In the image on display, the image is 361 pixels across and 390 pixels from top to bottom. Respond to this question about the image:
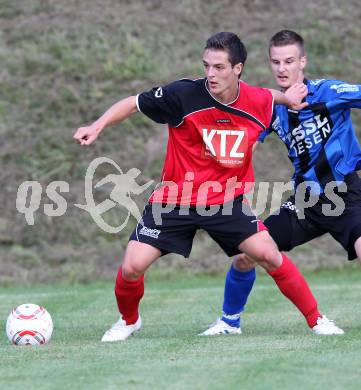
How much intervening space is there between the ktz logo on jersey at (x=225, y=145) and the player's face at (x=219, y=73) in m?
0.23

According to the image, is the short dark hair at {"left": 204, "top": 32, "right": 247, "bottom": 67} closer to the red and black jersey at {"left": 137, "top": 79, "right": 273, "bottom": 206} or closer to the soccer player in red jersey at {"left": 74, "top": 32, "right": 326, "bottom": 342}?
the soccer player in red jersey at {"left": 74, "top": 32, "right": 326, "bottom": 342}

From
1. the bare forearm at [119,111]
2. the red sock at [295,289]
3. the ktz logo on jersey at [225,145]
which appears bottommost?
the red sock at [295,289]

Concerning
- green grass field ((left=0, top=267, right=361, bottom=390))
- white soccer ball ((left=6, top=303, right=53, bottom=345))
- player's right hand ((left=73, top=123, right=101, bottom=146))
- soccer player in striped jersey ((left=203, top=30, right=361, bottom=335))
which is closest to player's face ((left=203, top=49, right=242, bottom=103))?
soccer player in striped jersey ((left=203, top=30, right=361, bottom=335))

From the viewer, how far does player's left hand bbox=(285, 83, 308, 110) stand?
6.28 metres

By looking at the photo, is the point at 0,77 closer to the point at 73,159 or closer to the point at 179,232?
the point at 73,159

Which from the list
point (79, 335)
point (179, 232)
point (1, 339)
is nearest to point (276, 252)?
point (179, 232)

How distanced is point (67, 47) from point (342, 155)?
9.37m

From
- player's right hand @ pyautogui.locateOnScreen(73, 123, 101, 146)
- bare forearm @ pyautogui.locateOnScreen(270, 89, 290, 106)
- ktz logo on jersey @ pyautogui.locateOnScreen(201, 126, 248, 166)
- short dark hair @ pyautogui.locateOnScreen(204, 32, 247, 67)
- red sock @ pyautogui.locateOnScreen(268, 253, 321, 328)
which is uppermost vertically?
short dark hair @ pyautogui.locateOnScreen(204, 32, 247, 67)

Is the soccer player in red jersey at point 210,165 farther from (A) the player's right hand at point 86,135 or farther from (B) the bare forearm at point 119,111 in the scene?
(A) the player's right hand at point 86,135

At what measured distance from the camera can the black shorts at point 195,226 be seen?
20.1 feet

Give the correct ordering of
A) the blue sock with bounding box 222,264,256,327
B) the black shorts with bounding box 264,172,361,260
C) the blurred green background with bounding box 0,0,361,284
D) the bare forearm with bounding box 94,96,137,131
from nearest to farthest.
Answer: the bare forearm with bounding box 94,96,137,131 → the black shorts with bounding box 264,172,361,260 → the blue sock with bounding box 222,264,256,327 → the blurred green background with bounding box 0,0,361,284

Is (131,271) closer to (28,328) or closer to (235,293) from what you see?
(28,328)

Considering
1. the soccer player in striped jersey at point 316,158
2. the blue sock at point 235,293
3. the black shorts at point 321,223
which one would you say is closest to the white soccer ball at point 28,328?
the soccer player in striped jersey at point 316,158

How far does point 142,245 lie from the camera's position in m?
6.14
